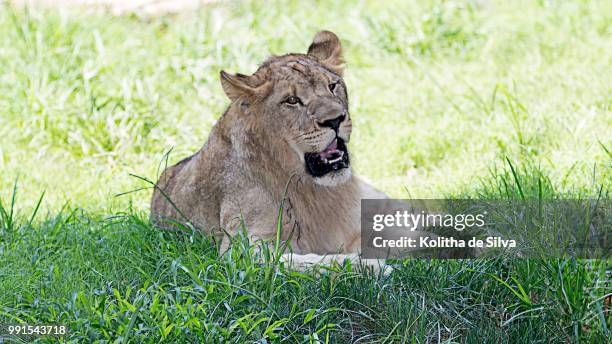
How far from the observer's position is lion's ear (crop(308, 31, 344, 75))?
4.77m

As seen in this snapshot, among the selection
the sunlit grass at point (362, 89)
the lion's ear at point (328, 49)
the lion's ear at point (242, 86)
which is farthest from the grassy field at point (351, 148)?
the lion's ear at point (328, 49)

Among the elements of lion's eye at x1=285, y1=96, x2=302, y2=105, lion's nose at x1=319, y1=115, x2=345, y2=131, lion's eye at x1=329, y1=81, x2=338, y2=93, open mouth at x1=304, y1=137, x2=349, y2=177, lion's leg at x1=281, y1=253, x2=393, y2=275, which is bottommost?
lion's leg at x1=281, y1=253, x2=393, y2=275

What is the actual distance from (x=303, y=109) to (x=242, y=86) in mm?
337

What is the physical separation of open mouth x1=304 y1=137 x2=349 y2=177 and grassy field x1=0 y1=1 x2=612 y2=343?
0.46 metres

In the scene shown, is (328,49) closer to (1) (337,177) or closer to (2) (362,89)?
(1) (337,177)

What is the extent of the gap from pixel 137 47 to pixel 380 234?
424 centimetres

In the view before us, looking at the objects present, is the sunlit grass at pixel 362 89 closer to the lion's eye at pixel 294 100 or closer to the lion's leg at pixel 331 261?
the lion's leg at pixel 331 261

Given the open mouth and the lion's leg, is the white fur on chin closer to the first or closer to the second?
the open mouth

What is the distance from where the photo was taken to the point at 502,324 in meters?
3.65

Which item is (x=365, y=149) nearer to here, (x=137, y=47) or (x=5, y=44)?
(x=137, y=47)

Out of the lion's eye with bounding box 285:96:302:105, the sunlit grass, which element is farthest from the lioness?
the sunlit grass

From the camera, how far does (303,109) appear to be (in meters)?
4.28

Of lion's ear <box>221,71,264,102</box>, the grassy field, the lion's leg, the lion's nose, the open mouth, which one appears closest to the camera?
the grassy field

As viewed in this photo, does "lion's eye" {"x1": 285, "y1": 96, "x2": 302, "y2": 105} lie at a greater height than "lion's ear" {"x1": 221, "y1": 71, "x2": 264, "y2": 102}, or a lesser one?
lesser
